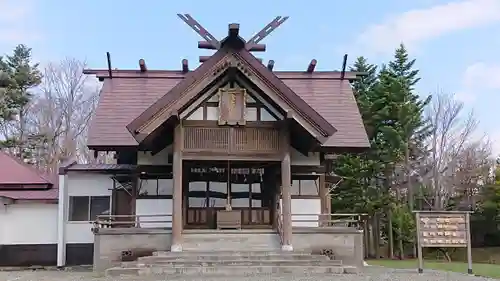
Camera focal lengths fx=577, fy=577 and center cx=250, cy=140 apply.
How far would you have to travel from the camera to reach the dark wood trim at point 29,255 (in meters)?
19.6

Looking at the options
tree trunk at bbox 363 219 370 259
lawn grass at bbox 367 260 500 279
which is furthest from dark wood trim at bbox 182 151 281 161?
tree trunk at bbox 363 219 370 259

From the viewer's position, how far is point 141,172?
17.9 metres

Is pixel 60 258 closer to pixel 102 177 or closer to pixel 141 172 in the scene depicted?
pixel 102 177

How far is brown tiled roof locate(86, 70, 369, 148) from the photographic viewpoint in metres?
18.5

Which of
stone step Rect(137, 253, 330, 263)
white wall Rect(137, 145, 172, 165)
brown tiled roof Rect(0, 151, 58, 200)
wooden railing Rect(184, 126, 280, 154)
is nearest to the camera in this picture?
stone step Rect(137, 253, 330, 263)

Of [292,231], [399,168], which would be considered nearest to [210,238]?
[292,231]

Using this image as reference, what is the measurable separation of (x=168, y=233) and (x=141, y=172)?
8.75 ft

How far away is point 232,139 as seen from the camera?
52.9 feet

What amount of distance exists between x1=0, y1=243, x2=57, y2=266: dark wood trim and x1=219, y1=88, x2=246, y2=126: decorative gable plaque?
324 inches

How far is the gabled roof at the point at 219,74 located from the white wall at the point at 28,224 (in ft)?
21.9

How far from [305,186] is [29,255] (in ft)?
31.8

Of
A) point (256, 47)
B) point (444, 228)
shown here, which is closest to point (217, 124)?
point (256, 47)

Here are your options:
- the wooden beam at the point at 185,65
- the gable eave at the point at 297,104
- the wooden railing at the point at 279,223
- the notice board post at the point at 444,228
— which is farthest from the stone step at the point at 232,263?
the wooden beam at the point at 185,65

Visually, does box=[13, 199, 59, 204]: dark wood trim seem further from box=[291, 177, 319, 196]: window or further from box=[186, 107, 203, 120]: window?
box=[291, 177, 319, 196]: window
